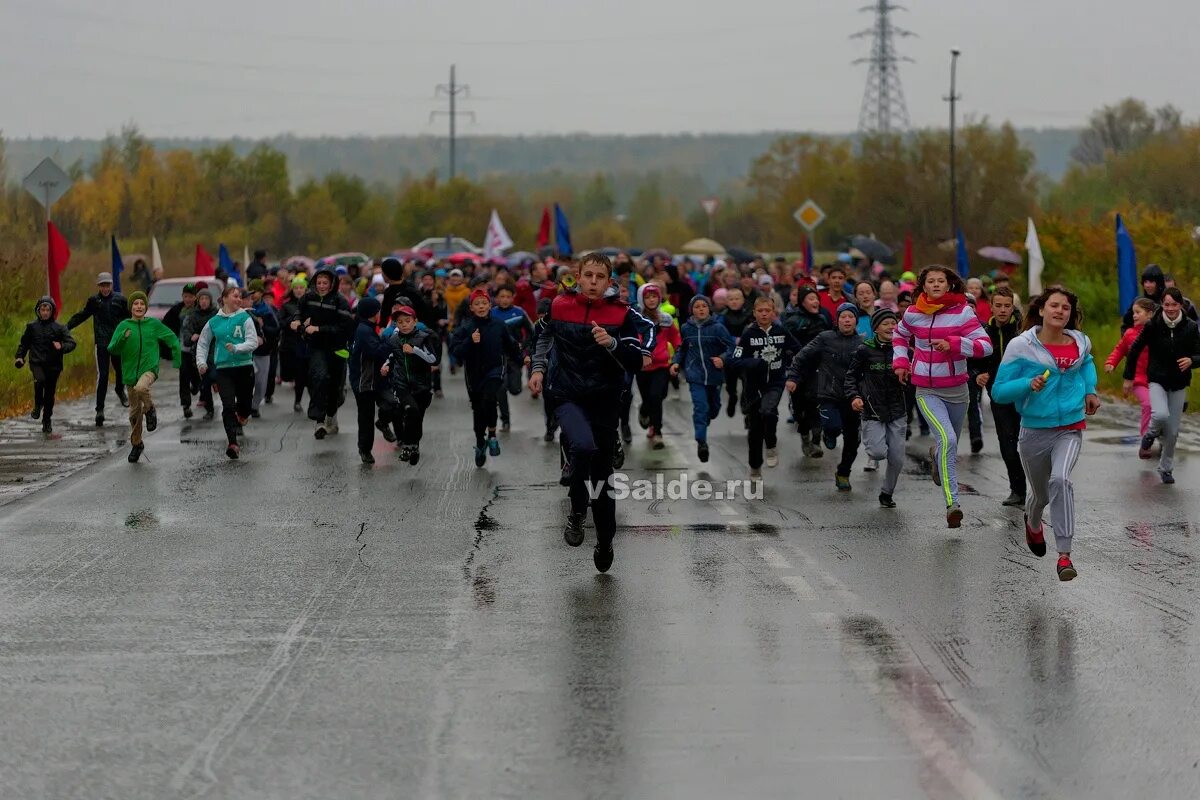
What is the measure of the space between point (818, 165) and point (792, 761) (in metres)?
88.1

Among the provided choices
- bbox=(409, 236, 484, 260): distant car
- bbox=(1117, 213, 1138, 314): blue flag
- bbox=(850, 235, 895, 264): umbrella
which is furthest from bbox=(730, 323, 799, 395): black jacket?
bbox=(409, 236, 484, 260): distant car

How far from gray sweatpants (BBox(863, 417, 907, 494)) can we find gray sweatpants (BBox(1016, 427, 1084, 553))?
342 centimetres

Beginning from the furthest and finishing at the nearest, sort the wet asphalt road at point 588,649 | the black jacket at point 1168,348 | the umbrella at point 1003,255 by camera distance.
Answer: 1. the umbrella at point 1003,255
2. the black jacket at point 1168,348
3. the wet asphalt road at point 588,649

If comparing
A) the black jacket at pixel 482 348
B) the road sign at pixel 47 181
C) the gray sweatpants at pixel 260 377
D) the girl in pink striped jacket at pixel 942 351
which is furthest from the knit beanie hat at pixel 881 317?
the road sign at pixel 47 181

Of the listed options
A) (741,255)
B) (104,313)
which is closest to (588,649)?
(104,313)

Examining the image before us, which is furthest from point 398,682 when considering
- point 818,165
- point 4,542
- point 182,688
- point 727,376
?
point 818,165

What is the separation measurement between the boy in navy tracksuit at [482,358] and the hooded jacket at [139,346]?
10.1 feet

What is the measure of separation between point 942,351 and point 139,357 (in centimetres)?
891

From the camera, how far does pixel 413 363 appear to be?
1805 centimetres

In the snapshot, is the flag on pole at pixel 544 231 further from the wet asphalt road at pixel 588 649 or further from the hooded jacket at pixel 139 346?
the wet asphalt road at pixel 588 649

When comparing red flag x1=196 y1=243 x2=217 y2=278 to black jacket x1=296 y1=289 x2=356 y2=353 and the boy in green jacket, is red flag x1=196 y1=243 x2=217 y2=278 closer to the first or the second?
black jacket x1=296 y1=289 x2=356 y2=353

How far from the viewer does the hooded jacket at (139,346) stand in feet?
62.5

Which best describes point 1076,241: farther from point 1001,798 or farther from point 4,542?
point 1001,798

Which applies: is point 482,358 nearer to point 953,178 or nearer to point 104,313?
point 104,313
